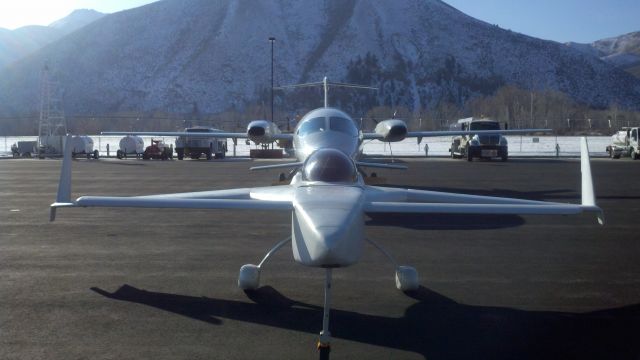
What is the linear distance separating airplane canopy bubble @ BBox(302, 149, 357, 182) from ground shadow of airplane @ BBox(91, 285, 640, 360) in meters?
1.53

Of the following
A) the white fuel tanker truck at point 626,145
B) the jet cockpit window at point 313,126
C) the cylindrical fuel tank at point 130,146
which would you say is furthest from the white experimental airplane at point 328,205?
the cylindrical fuel tank at point 130,146

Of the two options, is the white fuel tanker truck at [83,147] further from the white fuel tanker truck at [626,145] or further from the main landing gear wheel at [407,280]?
the main landing gear wheel at [407,280]

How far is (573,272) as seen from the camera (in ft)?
30.1

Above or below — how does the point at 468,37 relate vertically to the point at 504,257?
above

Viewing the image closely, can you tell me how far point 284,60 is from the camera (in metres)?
173

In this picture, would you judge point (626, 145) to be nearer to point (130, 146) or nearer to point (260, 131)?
point (260, 131)

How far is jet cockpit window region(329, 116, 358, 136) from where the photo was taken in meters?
16.0

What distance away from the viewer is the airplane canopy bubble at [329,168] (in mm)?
7750

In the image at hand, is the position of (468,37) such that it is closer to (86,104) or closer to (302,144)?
(86,104)

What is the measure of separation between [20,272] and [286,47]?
578 ft

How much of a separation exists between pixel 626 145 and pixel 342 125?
98.8 feet

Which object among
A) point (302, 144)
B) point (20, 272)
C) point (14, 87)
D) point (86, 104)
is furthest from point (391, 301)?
point (14, 87)

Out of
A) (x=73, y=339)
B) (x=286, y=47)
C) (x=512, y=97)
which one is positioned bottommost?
(x=73, y=339)

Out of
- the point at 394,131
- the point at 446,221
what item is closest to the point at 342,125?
the point at 446,221
